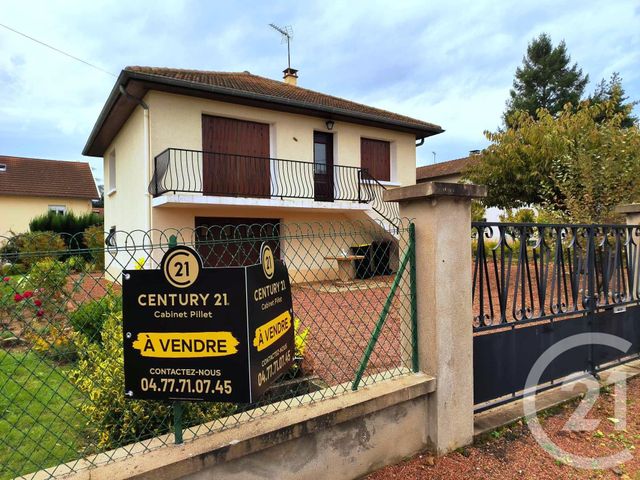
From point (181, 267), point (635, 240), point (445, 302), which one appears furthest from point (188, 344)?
point (635, 240)

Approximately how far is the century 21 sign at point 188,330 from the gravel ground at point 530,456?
4.06 ft

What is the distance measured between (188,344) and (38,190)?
26.6 meters

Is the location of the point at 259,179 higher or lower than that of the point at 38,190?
lower

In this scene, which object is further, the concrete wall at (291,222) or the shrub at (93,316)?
the concrete wall at (291,222)

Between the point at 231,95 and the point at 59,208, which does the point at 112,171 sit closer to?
the point at 231,95

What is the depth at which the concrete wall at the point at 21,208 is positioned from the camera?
2183 cm

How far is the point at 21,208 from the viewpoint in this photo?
22.4m

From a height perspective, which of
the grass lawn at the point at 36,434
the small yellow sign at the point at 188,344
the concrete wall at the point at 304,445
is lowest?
the grass lawn at the point at 36,434

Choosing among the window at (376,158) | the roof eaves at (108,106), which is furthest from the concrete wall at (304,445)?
the window at (376,158)

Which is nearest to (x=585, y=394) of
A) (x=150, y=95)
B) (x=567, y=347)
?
(x=567, y=347)

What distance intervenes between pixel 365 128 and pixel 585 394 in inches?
374

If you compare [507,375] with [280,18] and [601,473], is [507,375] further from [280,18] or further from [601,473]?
[280,18]

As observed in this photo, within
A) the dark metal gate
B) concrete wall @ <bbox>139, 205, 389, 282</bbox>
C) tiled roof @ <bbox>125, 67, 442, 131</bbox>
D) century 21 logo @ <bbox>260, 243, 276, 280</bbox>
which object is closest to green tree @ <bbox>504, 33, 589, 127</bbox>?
tiled roof @ <bbox>125, 67, 442, 131</bbox>

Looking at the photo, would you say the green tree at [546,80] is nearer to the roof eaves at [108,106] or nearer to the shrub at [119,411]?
the roof eaves at [108,106]
